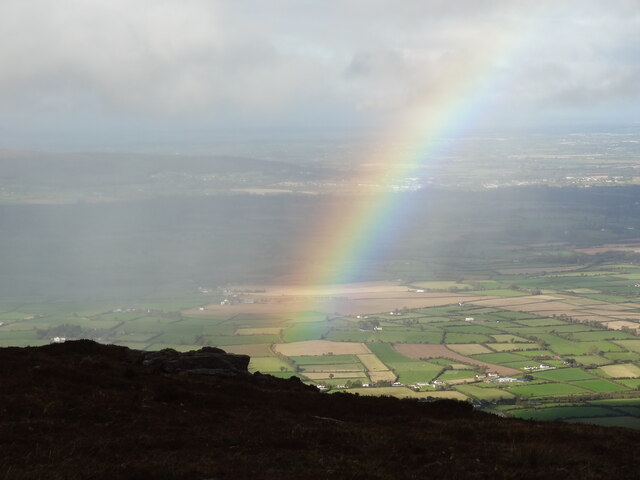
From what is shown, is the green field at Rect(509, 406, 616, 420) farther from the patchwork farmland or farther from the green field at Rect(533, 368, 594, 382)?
the green field at Rect(533, 368, 594, 382)

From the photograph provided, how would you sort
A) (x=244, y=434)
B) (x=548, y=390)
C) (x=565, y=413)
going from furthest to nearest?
(x=548, y=390) → (x=565, y=413) → (x=244, y=434)

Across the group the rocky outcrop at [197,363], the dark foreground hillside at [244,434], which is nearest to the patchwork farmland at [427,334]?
the rocky outcrop at [197,363]

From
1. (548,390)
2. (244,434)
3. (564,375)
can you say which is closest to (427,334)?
(564,375)

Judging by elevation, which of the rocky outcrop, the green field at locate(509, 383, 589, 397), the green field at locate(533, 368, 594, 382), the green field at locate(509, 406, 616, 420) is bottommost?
the green field at locate(533, 368, 594, 382)

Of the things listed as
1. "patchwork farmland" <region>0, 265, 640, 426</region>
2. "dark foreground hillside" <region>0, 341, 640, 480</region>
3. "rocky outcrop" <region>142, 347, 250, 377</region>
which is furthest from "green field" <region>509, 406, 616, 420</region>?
"rocky outcrop" <region>142, 347, 250, 377</region>

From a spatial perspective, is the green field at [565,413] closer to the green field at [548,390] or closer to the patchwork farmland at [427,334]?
the patchwork farmland at [427,334]

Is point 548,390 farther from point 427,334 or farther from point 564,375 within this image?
point 427,334
